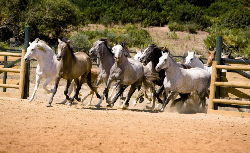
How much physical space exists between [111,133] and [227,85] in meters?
4.91

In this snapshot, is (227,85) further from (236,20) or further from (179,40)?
(236,20)

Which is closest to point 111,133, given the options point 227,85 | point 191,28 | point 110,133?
point 110,133

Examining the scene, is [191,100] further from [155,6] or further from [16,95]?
[155,6]

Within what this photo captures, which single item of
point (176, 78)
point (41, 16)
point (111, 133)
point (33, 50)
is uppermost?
point (41, 16)

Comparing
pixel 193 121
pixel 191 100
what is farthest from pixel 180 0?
pixel 193 121

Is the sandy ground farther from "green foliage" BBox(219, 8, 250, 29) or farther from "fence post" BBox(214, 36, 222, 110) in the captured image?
"green foliage" BBox(219, 8, 250, 29)

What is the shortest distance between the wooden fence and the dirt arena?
4.90 ft

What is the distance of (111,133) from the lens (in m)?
5.90

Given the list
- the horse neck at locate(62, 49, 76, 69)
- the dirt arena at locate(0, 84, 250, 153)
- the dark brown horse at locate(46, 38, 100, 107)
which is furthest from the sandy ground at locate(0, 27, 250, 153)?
the horse neck at locate(62, 49, 76, 69)

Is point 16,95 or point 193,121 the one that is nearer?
point 193,121

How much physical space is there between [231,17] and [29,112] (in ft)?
109

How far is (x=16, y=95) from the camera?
1070 cm

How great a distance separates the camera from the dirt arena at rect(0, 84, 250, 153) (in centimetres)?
495

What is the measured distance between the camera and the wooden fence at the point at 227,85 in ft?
31.3
